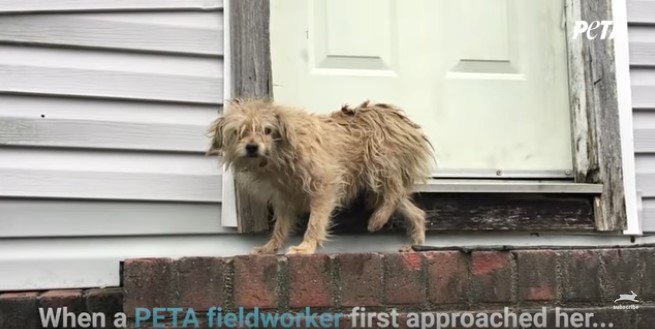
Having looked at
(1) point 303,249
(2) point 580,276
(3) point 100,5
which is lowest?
(2) point 580,276

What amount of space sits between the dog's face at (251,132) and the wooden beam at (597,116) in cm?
143

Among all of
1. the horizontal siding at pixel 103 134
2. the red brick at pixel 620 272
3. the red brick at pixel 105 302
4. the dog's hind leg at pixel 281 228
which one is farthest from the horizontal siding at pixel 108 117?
the red brick at pixel 620 272

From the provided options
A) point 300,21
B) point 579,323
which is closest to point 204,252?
point 300,21

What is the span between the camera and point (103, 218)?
8.20 feet

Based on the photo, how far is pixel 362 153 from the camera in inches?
97.0

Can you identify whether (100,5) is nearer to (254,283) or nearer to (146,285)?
(146,285)

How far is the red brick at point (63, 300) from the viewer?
93.5 inches

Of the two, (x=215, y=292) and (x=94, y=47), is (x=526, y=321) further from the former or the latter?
(x=94, y=47)

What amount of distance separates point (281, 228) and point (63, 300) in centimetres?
85

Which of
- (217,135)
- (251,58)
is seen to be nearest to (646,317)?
(217,135)

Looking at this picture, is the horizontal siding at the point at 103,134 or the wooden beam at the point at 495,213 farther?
the wooden beam at the point at 495,213

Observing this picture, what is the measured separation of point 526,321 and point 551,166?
39.6 inches

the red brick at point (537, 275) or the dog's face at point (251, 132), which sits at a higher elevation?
the dog's face at point (251, 132)

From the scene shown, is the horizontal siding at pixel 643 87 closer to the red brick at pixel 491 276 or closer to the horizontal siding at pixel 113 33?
the red brick at pixel 491 276
